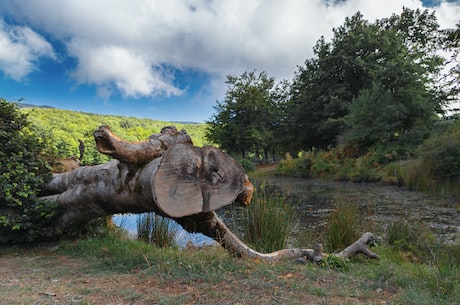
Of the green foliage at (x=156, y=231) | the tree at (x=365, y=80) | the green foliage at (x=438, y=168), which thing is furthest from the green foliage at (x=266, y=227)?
the tree at (x=365, y=80)

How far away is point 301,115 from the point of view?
889 inches

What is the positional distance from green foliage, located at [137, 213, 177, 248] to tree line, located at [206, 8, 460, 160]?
31.0 feet

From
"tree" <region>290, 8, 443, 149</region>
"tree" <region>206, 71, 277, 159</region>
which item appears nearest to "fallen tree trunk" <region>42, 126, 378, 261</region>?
"tree" <region>290, 8, 443, 149</region>

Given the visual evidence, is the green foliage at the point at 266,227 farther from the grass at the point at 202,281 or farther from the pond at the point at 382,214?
the grass at the point at 202,281

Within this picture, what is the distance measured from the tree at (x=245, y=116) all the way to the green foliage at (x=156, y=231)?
2208 centimetres

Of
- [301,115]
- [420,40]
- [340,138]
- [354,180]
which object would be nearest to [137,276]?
[354,180]

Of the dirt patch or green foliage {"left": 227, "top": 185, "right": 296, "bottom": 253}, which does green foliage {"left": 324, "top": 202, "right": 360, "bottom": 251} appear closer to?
green foliage {"left": 227, "top": 185, "right": 296, "bottom": 253}

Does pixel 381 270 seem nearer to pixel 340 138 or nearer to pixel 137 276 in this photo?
pixel 137 276

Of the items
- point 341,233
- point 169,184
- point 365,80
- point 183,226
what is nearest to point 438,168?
point 341,233

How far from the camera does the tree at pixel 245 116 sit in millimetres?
27188

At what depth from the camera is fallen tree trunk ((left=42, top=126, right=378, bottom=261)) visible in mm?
2193

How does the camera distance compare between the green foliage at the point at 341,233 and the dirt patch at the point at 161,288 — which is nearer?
the dirt patch at the point at 161,288

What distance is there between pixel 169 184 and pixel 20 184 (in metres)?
2.11

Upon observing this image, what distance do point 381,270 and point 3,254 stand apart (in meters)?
3.52
